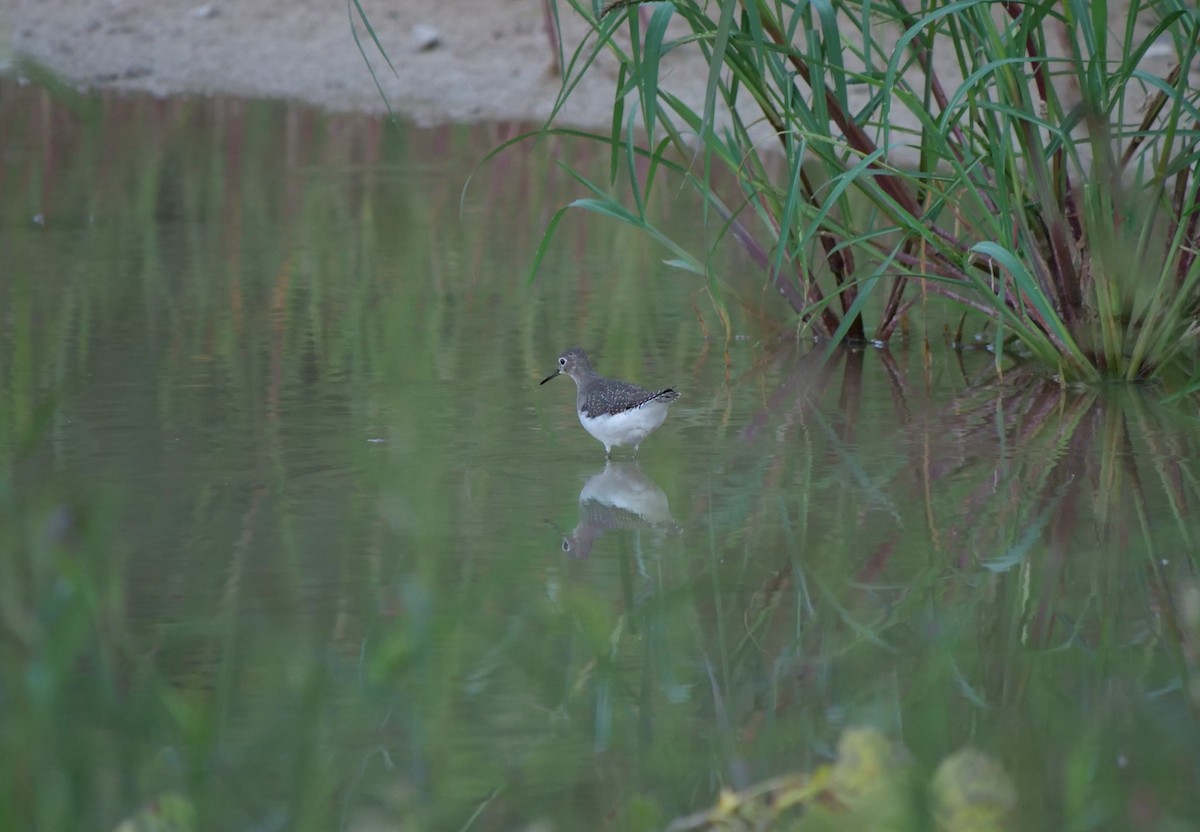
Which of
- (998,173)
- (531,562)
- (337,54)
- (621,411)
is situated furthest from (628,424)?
(337,54)

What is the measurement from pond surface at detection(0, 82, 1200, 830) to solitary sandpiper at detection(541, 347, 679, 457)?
3.6 inches

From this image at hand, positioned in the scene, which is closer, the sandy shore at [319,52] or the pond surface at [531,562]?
the pond surface at [531,562]

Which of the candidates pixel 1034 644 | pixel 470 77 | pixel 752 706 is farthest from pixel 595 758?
pixel 470 77

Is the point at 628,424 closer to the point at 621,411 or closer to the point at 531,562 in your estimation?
the point at 621,411

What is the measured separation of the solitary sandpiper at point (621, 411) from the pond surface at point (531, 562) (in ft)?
0.30

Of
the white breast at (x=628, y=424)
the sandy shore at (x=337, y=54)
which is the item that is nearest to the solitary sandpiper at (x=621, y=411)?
the white breast at (x=628, y=424)

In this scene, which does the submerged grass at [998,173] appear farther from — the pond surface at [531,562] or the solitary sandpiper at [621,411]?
the solitary sandpiper at [621,411]

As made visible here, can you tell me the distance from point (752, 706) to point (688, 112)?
7.82 feet

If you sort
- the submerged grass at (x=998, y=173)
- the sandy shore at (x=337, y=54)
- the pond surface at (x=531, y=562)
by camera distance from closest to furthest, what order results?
1. the pond surface at (x=531, y=562)
2. the submerged grass at (x=998, y=173)
3. the sandy shore at (x=337, y=54)

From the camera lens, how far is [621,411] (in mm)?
4305

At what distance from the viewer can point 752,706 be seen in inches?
113

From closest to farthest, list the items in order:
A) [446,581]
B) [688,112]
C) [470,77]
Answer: [446,581], [688,112], [470,77]

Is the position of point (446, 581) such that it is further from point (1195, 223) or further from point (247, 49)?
point (247, 49)

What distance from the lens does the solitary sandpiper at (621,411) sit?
4297 mm
